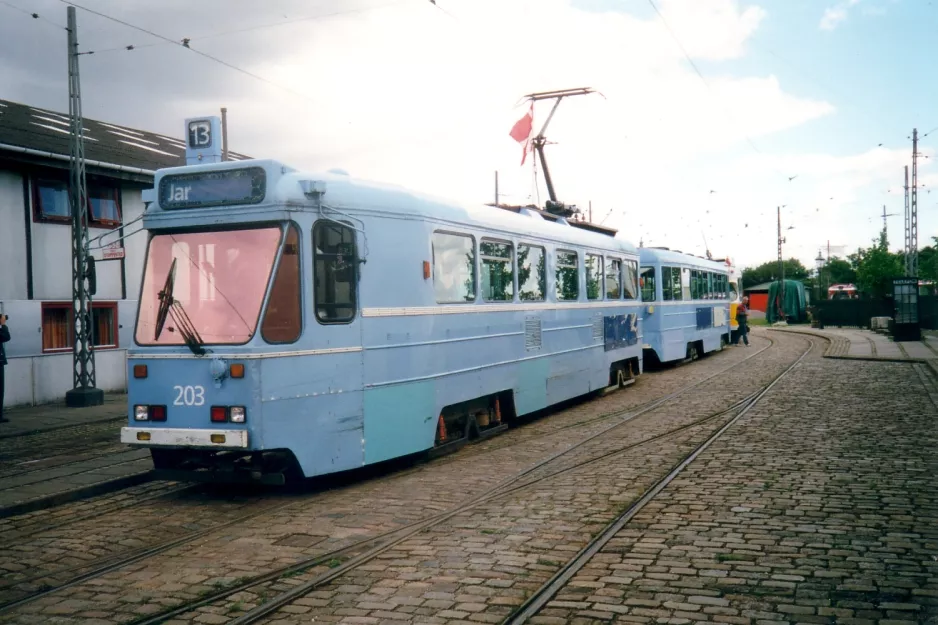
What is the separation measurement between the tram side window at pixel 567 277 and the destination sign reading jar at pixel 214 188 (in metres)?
6.56

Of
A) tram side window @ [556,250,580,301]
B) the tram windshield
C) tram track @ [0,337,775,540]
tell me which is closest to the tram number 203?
the tram windshield

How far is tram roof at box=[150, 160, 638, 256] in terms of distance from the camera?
788 cm

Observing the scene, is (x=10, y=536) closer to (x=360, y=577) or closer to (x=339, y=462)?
(x=339, y=462)

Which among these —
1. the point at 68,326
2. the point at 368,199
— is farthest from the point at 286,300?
the point at 68,326

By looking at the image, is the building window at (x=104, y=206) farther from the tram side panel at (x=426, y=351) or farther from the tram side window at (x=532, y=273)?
the tram side panel at (x=426, y=351)

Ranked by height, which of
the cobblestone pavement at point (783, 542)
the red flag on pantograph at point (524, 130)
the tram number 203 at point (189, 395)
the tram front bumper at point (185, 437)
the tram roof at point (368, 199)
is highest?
the red flag on pantograph at point (524, 130)

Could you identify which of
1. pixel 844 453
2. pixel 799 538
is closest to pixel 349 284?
pixel 799 538

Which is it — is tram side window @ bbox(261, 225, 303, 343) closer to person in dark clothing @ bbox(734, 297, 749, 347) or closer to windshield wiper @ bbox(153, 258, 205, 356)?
windshield wiper @ bbox(153, 258, 205, 356)

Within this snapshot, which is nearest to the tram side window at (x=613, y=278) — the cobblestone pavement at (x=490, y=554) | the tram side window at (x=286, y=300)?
the cobblestone pavement at (x=490, y=554)

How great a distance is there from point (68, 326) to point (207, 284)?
1243 centimetres

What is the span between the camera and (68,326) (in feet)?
61.3

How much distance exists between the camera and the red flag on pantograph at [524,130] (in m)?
18.8

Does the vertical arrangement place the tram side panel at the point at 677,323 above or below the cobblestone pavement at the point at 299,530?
above

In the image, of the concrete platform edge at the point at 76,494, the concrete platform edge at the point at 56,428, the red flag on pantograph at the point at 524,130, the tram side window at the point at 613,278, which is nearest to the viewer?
the concrete platform edge at the point at 76,494
